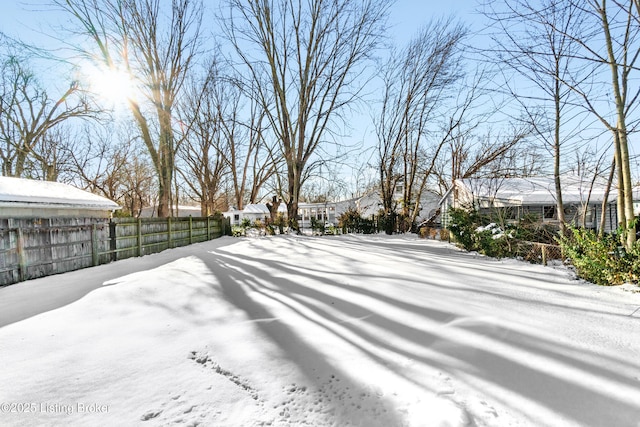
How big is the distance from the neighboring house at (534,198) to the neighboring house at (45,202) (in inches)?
503

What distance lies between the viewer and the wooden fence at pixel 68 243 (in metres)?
5.60

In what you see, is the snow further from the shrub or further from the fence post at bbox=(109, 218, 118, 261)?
the fence post at bbox=(109, 218, 118, 261)

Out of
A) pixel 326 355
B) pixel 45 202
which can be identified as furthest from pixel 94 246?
pixel 326 355

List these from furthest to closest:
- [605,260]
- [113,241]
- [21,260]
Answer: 1. [113,241]
2. [21,260]
3. [605,260]

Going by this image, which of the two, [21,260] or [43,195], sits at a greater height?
[43,195]

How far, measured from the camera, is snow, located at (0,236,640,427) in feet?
5.97

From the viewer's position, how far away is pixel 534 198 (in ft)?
40.2

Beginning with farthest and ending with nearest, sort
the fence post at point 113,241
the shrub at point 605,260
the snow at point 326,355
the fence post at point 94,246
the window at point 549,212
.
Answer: the window at point 549,212
the fence post at point 113,241
the fence post at point 94,246
the shrub at point 605,260
the snow at point 326,355

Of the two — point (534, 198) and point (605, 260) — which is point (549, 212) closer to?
point (534, 198)

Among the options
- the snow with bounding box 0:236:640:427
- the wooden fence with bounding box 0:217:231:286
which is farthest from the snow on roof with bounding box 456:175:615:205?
the wooden fence with bounding box 0:217:231:286

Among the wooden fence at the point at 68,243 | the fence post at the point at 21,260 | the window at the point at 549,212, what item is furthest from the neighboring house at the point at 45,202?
the window at the point at 549,212

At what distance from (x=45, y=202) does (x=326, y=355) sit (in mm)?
7070

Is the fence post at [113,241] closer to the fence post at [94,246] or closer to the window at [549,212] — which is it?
the fence post at [94,246]

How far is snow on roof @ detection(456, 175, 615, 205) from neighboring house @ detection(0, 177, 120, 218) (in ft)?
47.0
